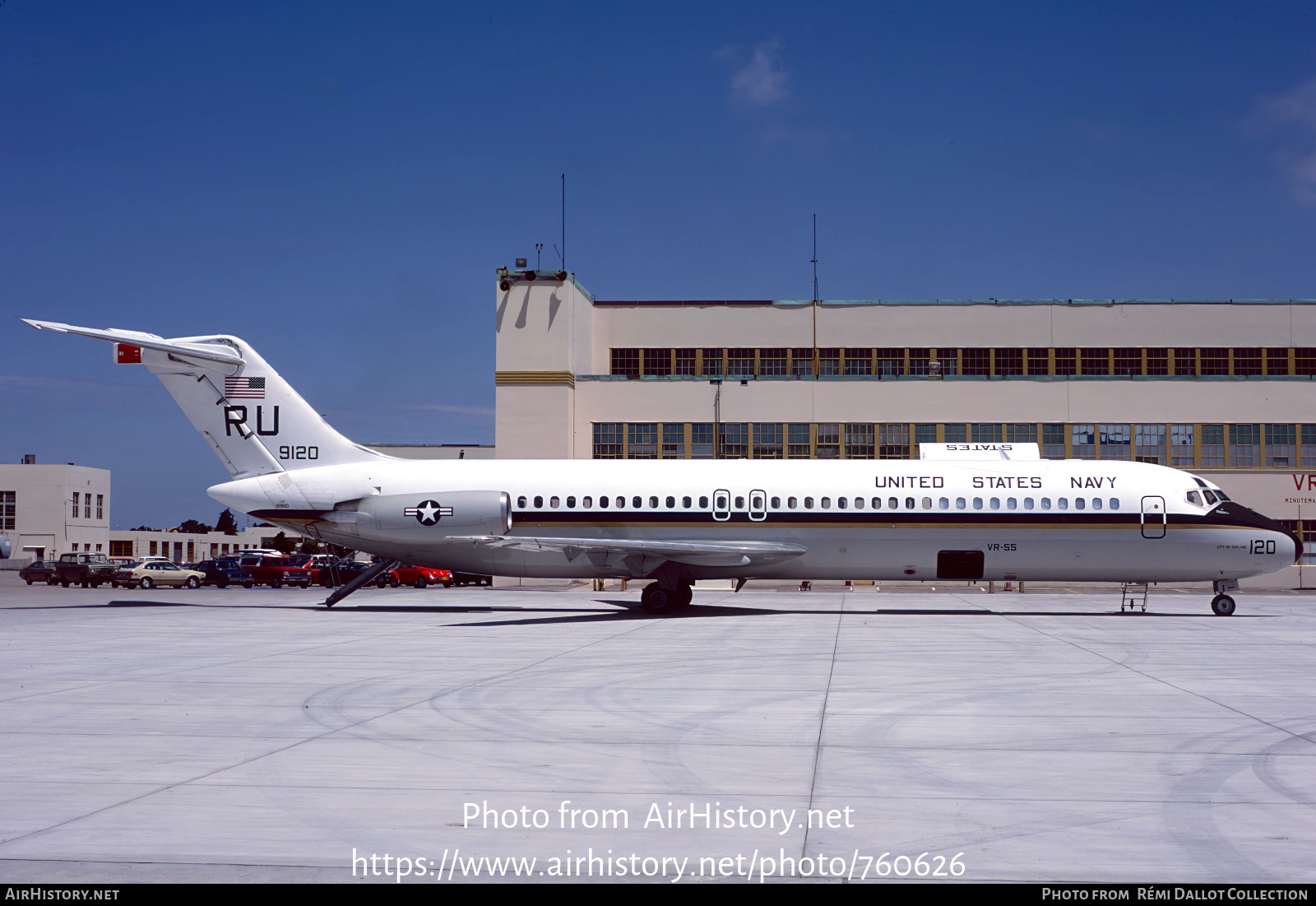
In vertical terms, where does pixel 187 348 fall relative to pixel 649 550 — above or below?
above

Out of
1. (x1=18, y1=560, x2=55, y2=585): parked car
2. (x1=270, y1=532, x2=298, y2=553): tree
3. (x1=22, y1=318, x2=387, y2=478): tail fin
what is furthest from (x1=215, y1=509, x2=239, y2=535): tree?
(x1=22, y1=318, x2=387, y2=478): tail fin

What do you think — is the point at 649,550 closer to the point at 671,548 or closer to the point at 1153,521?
the point at 671,548

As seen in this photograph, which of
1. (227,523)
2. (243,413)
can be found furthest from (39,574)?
(227,523)

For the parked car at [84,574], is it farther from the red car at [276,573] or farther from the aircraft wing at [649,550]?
the aircraft wing at [649,550]

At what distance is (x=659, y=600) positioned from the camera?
2789cm

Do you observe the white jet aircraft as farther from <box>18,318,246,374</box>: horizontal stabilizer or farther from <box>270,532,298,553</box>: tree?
<box>270,532,298,553</box>: tree

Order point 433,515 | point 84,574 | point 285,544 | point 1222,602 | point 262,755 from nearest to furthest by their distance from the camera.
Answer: point 262,755, point 1222,602, point 433,515, point 84,574, point 285,544

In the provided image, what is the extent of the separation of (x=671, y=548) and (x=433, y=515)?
6360 mm

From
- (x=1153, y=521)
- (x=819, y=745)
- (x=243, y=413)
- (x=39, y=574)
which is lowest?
(x=39, y=574)

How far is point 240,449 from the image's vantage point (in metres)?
29.2

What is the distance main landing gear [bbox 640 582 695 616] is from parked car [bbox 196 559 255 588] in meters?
29.0

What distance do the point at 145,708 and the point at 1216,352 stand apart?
5027 centimetres

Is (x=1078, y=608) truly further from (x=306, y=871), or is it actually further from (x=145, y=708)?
(x=306, y=871)
